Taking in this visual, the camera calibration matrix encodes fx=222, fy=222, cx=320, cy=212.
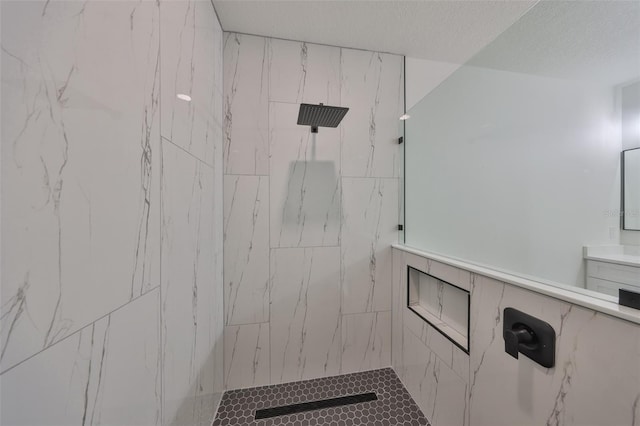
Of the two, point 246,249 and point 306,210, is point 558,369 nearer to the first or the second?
point 306,210

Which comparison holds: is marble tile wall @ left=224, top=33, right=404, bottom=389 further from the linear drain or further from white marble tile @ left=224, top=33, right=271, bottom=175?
the linear drain

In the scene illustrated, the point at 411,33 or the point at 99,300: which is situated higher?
the point at 411,33

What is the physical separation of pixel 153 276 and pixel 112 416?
1.15ft

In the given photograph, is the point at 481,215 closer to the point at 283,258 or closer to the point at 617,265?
the point at 617,265

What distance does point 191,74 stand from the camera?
3.39 feet

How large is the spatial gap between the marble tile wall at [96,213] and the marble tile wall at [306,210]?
0.54 meters

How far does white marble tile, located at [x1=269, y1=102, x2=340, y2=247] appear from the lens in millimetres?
1590

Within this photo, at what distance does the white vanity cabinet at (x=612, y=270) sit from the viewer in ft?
2.17

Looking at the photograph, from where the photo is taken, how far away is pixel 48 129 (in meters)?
0.41

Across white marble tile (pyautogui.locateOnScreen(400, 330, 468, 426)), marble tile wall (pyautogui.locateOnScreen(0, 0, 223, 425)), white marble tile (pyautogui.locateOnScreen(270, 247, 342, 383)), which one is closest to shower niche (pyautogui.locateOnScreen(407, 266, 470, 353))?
white marble tile (pyautogui.locateOnScreen(400, 330, 468, 426))

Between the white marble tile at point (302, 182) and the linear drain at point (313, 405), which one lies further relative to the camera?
the white marble tile at point (302, 182)

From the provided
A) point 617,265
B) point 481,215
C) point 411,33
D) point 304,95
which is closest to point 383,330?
point 481,215

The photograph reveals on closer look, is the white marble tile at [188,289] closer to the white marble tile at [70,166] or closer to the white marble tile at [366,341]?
the white marble tile at [70,166]

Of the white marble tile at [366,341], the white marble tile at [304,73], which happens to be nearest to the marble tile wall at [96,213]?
the white marble tile at [304,73]
